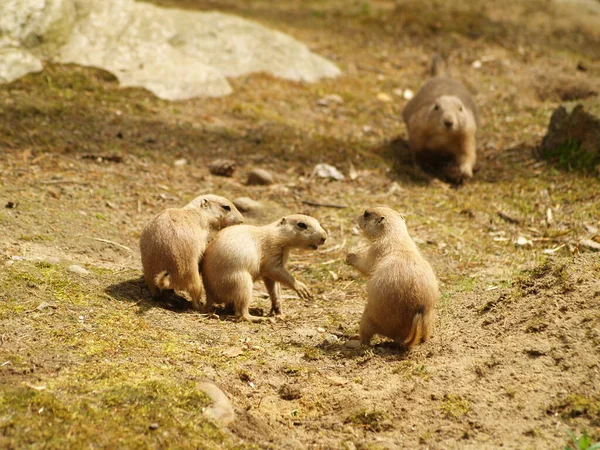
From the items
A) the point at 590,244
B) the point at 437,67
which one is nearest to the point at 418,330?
the point at 590,244

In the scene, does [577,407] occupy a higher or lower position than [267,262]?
higher

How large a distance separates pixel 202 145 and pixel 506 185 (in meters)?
3.75

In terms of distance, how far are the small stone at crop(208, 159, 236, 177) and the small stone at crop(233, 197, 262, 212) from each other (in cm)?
80

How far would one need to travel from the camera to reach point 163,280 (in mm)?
5246

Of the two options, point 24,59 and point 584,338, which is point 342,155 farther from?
point 584,338

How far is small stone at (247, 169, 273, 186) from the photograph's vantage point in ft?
27.0

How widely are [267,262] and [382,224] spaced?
1011 mm

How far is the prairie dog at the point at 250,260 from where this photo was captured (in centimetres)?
547

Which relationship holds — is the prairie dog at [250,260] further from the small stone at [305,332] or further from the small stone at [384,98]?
the small stone at [384,98]

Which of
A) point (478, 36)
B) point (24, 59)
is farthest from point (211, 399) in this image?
point (478, 36)

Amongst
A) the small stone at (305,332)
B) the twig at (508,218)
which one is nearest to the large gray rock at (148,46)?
the twig at (508,218)

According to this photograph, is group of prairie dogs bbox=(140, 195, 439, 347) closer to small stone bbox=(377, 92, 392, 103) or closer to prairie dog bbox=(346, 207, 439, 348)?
prairie dog bbox=(346, 207, 439, 348)

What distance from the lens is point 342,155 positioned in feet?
30.7

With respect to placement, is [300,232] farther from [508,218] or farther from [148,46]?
[148,46]
